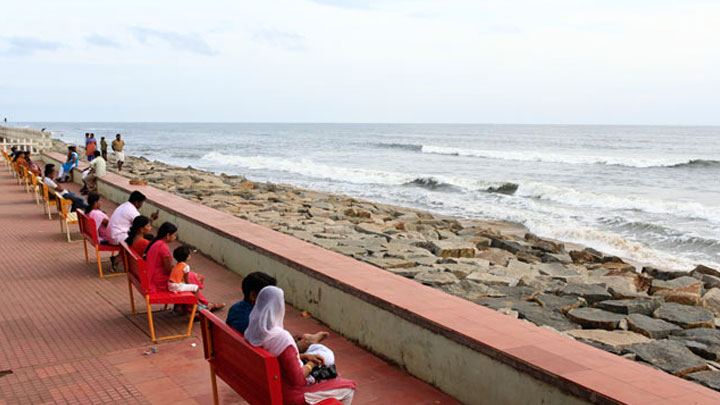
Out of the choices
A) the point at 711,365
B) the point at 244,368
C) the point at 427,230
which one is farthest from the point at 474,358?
the point at 427,230

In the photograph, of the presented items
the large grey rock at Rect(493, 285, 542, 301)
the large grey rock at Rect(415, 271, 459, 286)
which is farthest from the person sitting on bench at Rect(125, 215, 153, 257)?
the large grey rock at Rect(493, 285, 542, 301)

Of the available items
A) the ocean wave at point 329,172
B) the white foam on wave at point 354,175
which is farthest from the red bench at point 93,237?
the ocean wave at point 329,172

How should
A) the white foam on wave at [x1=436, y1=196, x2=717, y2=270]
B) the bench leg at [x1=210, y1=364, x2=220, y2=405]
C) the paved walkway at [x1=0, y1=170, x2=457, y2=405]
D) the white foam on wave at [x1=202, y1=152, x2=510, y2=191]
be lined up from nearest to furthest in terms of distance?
the bench leg at [x1=210, y1=364, x2=220, y2=405]
the paved walkway at [x1=0, y1=170, x2=457, y2=405]
the white foam on wave at [x1=436, y1=196, x2=717, y2=270]
the white foam on wave at [x1=202, y1=152, x2=510, y2=191]

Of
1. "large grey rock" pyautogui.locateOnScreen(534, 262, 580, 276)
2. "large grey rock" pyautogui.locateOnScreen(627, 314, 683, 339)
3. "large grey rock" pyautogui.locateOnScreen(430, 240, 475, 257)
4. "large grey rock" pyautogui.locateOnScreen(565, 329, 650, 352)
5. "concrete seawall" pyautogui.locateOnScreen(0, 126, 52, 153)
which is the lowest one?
"large grey rock" pyautogui.locateOnScreen(534, 262, 580, 276)

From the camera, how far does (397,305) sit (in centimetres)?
421

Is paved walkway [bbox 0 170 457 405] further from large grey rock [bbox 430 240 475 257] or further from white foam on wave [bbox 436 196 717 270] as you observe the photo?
white foam on wave [bbox 436 196 717 270]

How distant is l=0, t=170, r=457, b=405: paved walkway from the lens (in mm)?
3859

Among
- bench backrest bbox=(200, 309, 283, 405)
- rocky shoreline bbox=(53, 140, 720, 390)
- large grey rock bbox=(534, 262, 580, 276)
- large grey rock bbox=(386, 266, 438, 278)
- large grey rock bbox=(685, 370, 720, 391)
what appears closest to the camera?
bench backrest bbox=(200, 309, 283, 405)

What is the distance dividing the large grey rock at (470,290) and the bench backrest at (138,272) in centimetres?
275

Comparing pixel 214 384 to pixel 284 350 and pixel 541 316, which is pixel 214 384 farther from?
pixel 541 316

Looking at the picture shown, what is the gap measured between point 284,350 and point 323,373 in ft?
1.03

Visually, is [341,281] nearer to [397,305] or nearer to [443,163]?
[397,305]

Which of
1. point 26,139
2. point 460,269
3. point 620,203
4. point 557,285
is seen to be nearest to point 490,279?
point 460,269

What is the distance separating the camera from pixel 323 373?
3246 mm
